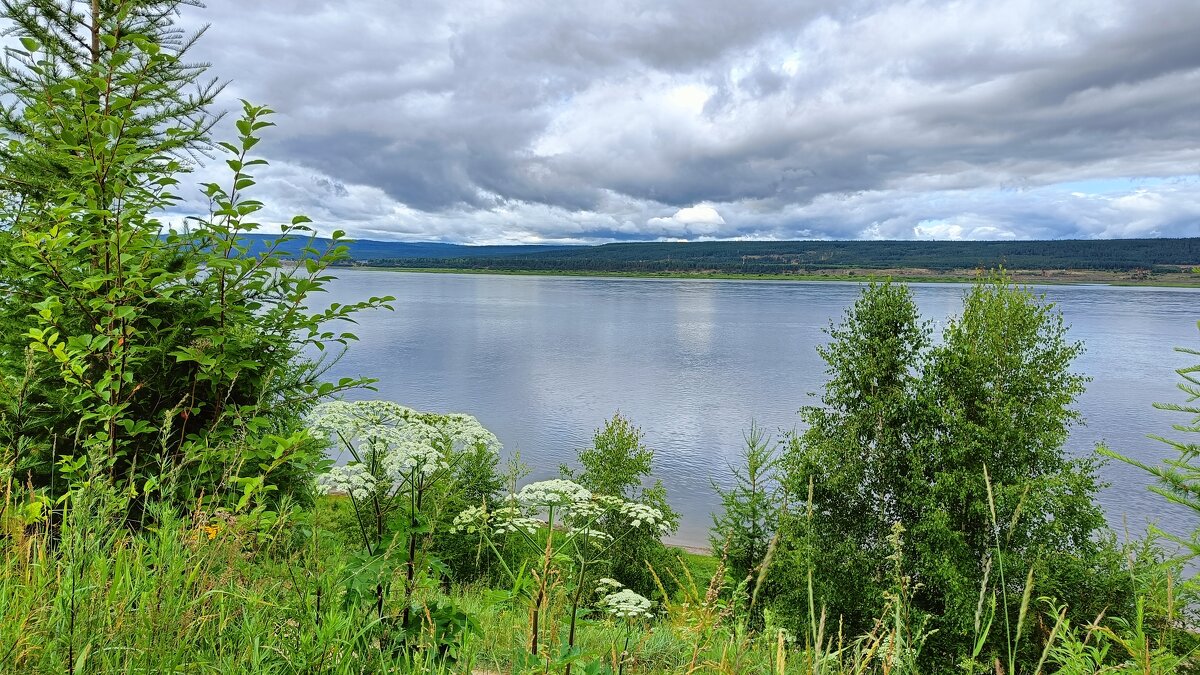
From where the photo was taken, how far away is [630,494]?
34.2m

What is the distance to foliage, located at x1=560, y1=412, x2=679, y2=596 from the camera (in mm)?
25547

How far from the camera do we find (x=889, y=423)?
24172mm

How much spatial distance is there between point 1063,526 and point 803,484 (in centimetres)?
837

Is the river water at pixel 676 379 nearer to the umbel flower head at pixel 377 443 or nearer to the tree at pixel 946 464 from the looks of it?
the umbel flower head at pixel 377 443

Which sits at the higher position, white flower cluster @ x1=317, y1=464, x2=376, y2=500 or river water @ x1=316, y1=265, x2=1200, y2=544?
white flower cluster @ x1=317, y1=464, x2=376, y2=500

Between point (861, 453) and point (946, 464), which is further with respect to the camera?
point (861, 453)

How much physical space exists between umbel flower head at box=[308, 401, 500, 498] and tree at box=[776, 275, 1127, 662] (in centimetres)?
1850

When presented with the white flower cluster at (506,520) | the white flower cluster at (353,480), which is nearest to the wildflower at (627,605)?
Result: the white flower cluster at (506,520)

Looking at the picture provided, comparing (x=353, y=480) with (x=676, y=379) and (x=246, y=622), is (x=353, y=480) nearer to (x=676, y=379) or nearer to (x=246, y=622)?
(x=246, y=622)

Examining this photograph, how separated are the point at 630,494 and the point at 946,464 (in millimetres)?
16686

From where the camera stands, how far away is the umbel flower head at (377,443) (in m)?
3.34

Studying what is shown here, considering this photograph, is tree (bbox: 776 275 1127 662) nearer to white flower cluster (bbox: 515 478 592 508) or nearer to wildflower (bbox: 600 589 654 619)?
wildflower (bbox: 600 589 654 619)

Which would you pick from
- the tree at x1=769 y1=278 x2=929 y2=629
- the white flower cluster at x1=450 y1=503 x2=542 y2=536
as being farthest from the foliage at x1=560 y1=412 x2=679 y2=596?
the white flower cluster at x1=450 y1=503 x2=542 y2=536

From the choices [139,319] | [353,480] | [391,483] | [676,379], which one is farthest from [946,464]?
[676,379]
